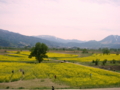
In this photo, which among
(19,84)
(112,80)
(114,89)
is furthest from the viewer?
→ (112,80)

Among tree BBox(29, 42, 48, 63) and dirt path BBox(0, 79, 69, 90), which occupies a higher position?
tree BBox(29, 42, 48, 63)

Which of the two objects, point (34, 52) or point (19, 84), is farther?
point (34, 52)

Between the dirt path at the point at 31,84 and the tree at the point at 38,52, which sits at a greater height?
the tree at the point at 38,52

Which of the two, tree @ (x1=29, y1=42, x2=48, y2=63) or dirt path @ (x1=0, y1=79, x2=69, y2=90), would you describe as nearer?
dirt path @ (x1=0, y1=79, x2=69, y2=90)

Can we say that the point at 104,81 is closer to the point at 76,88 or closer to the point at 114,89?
the point at 114,89

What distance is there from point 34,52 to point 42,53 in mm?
4232

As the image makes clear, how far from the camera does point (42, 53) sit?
71.1 meters

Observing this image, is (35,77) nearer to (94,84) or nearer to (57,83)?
(57,83)

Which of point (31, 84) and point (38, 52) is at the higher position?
point (38, 52)

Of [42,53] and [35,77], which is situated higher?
[42,53]

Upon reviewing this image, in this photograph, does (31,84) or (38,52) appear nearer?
(31,84)

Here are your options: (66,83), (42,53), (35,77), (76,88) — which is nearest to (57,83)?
(66,83)

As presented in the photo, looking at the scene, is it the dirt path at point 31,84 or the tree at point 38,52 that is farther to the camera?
the tree at point 38,52

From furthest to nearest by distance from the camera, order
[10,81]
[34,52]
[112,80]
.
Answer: [34,52], [112,80], [10,81]
